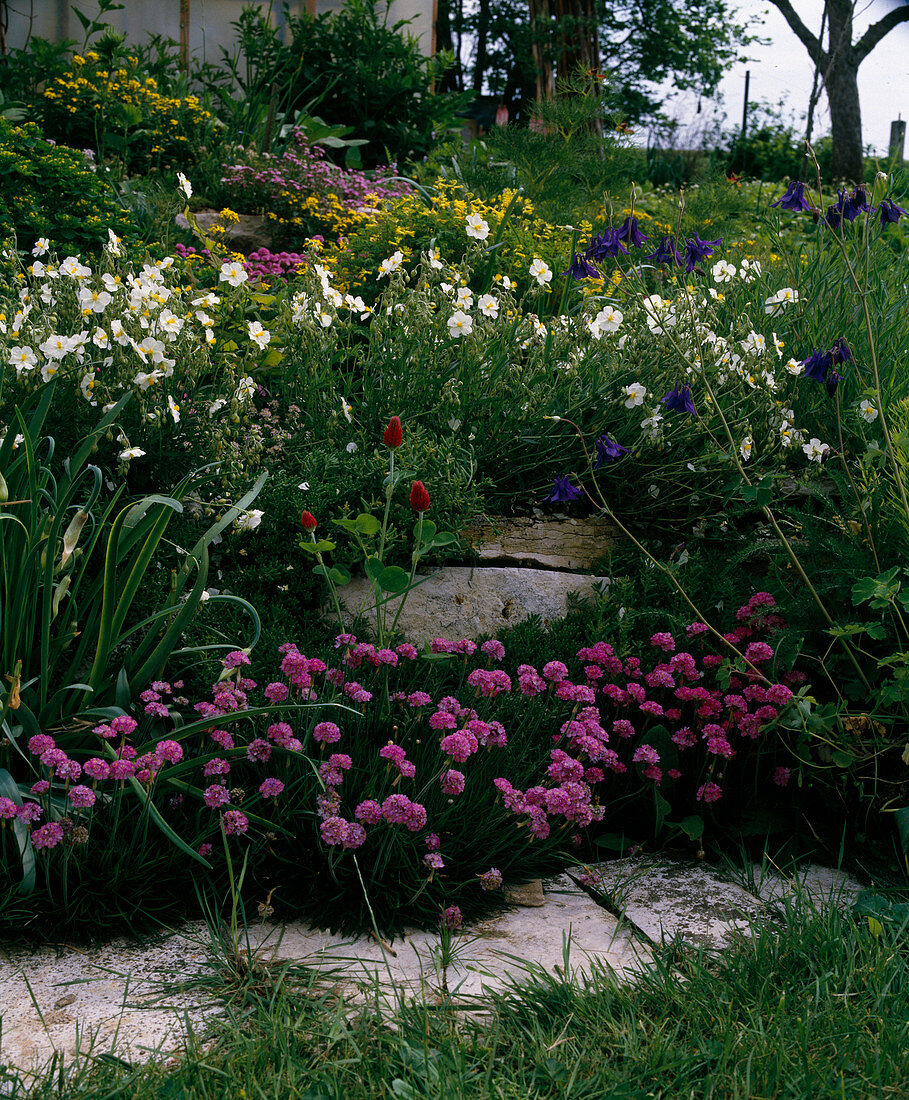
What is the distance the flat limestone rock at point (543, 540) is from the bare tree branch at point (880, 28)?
12695mm

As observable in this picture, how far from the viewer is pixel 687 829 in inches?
95.0

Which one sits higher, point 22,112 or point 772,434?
point 22,112

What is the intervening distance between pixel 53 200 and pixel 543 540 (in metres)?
3.81

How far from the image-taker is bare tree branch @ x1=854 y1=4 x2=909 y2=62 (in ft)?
42.7

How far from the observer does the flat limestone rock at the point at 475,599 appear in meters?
2.99

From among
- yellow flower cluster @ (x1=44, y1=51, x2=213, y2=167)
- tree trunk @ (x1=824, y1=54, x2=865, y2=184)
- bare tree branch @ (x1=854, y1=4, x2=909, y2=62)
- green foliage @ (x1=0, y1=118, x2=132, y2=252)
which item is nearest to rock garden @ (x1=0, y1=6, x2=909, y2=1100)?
→ green foliage @ (x1=0, y1=118, x2=132, y2=252)

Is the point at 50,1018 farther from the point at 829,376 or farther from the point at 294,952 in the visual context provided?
the point at 829,376

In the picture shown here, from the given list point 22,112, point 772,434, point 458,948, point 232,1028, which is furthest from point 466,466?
point 22,112

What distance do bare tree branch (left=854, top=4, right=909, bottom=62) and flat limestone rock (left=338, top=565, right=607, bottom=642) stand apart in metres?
13.1

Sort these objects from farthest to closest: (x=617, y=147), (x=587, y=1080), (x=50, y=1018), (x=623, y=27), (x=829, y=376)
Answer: (x=623, y=27), (x=617, y=147), (x=829, y=376), (x=50, y=1018), (x=587, y=1080)

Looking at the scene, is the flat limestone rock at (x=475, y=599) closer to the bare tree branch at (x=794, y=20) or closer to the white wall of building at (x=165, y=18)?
the white wall of building at (x=165, y=18)

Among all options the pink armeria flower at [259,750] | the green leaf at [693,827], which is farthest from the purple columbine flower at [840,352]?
the pink armeria flower at [259,750]

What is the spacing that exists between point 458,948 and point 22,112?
24.5ft

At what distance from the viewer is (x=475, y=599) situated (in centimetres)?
308
